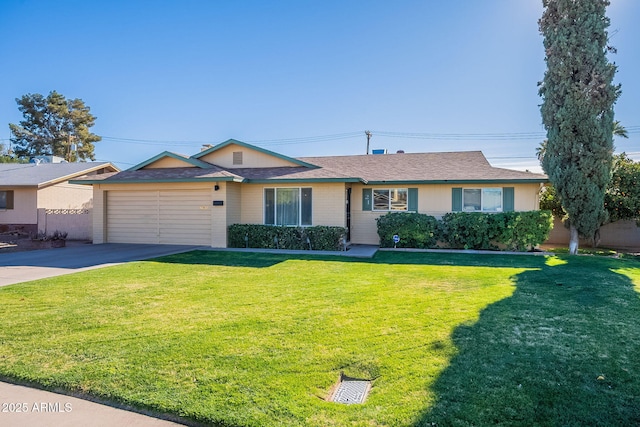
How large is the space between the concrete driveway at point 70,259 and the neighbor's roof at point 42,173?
8261mm

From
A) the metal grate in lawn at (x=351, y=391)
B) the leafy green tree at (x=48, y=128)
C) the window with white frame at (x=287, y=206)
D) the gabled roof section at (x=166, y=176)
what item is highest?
the leafy green tree at (x=48, y=128)

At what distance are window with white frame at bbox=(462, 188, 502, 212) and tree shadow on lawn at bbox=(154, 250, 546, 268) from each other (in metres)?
2.15

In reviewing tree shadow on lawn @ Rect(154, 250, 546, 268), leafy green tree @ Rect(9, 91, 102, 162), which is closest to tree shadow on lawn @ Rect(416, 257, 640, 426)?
tree shadow on lawn @ Rect(154, 250, 546, 268)

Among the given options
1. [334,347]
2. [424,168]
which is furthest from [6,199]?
[334,347]

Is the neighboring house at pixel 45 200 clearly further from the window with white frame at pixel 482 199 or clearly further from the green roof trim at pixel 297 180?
the window with white frame at pixel 482 199

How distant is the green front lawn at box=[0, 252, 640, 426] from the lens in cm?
290

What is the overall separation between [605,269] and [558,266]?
0.99 meters

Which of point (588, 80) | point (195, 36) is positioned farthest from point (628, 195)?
point (195, 36)

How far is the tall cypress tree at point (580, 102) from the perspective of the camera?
1221cm

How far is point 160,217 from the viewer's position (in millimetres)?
14758

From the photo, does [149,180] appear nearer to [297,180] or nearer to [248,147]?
[248,147]

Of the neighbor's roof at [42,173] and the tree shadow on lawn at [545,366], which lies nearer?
the tree shadow on lawn at [545,366]

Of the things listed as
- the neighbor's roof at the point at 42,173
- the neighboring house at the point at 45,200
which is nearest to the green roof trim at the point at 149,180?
the neighboring house at the point at 45,200

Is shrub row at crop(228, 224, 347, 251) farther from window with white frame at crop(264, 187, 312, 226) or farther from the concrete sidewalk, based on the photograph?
the concrete sidewalk
